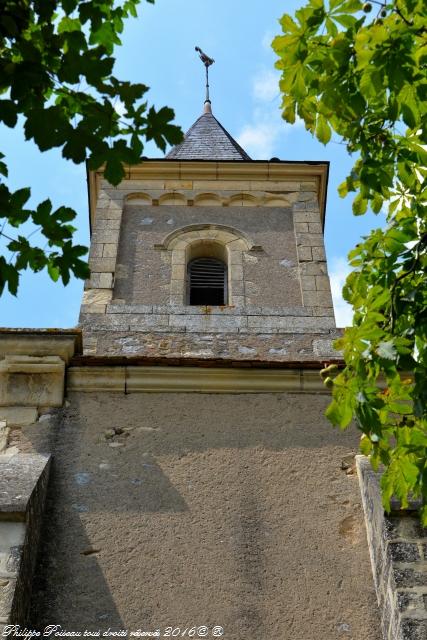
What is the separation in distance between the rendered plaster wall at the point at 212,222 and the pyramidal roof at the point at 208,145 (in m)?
1.48

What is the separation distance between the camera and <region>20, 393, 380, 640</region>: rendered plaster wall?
5270 mm

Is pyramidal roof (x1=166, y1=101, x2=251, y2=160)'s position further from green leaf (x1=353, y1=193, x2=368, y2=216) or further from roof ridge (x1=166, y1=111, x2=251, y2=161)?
green leaf (x1=353, y1=193, x2=368, y2=216)

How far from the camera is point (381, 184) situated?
4445 millimetres

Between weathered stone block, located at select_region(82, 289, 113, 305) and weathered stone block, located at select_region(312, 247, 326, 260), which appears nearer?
weathered stone block, located at select_region(82, 289, 113, 305)

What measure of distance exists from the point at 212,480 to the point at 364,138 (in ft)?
9.08

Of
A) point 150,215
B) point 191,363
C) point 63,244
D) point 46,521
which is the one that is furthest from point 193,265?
point 63,244

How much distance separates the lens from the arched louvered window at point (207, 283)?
382 inches

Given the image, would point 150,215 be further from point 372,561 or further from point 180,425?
point 372,561

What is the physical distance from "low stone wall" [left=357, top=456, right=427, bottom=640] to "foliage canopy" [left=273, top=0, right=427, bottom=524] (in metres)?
0.78

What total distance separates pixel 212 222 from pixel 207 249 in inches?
16.1

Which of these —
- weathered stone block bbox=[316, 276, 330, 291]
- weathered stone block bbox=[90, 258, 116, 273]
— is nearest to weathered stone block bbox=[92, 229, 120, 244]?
weathered stone block bbox=[90, 258, 116, 273]

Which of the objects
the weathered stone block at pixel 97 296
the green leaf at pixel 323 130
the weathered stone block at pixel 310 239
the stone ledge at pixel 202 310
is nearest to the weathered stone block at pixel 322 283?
the stone ledge at pixel 202 310

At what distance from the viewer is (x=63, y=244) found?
12.5ft

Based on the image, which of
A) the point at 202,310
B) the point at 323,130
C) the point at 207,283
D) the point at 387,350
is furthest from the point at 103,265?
the point at 387,350
